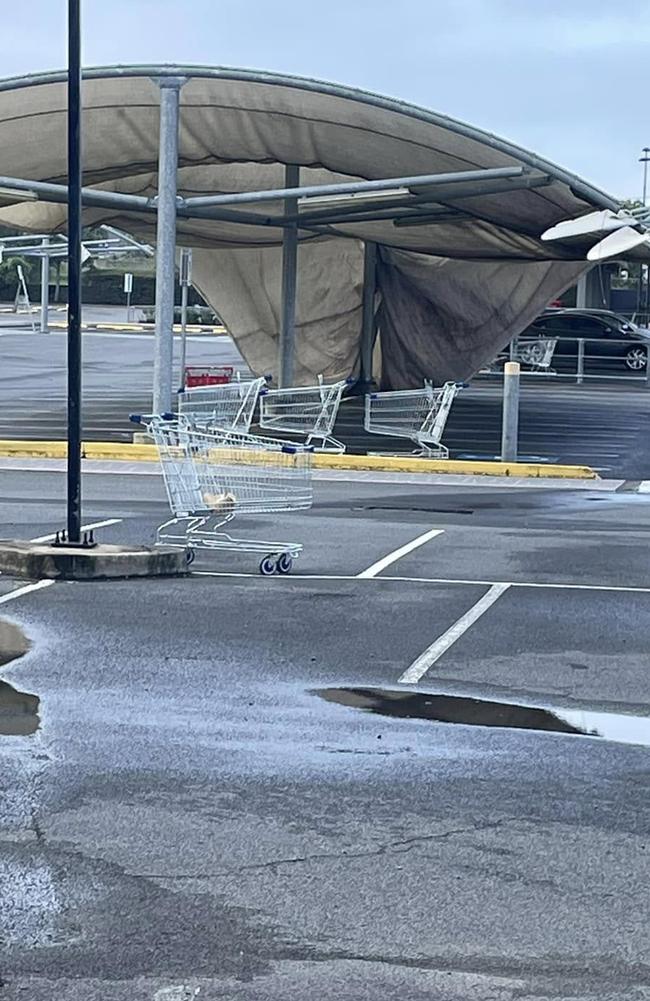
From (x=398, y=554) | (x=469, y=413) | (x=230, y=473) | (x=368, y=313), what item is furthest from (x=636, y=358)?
(x=230, y=473)

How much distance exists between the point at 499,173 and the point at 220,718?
47.1ft

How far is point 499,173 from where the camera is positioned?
20906mm

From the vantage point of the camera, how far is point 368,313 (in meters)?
31.6

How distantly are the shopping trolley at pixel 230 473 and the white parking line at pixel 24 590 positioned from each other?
1141mm

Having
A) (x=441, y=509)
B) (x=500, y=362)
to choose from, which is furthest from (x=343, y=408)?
(x=500, y=362)

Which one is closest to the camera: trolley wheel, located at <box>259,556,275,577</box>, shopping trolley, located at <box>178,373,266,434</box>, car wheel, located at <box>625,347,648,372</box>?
trolley wheel, located at <box>259,556,275,577</box>

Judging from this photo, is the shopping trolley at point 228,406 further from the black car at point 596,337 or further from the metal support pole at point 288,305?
the black car at point 596,337

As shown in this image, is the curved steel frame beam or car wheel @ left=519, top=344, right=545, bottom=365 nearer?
the curved steel frame beam

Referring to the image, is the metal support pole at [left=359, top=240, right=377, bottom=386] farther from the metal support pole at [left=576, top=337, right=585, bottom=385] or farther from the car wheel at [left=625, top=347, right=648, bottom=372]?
the car wheel at [left=625, top=347, right=648, bottom=372]

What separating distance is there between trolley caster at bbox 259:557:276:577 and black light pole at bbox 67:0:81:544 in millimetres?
1379

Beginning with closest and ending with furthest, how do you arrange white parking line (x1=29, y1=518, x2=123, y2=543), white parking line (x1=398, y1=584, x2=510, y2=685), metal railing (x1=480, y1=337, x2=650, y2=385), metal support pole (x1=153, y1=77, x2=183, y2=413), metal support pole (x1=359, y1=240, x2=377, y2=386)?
white parking line (x1=398, y1=584, x2=510, y2=685), white parking line (x1=29, y1=518, x2=123, y2=543), metal support pole (x1=153, y1=77, x2=183, y2=413), metal support pole (x1=359, y1=240, x2=377, y2=386), metal railing (x1=480, y1=337, x2=650, y2=385)

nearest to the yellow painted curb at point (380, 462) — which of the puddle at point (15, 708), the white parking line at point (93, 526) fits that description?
the white parking line at point (93, 526)

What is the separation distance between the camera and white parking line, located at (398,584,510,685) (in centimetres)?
887

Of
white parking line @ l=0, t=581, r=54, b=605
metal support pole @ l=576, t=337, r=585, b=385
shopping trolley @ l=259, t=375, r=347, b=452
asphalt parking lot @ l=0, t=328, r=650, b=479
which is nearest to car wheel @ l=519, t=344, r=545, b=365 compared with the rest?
asphalt parking lot @ l=0, t=328, r=650, b=479
